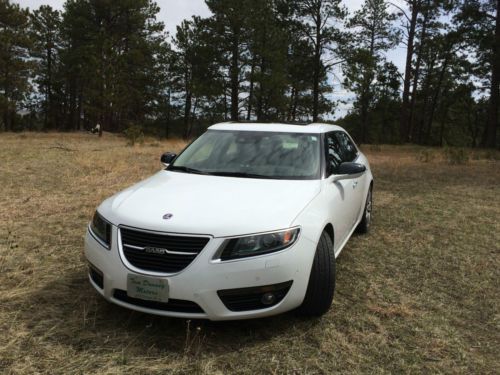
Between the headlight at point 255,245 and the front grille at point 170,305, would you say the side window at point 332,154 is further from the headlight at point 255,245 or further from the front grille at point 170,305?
the front grille at point 170,305

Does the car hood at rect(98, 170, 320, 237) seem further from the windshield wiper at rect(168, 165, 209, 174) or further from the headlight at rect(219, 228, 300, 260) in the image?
the windshield wiper at rect(168, 165, 209, 174)

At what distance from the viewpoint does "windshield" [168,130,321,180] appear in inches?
148

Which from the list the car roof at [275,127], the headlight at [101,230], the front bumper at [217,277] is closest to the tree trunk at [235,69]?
the car roof at [275,127]

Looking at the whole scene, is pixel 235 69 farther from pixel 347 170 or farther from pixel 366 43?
pixel 347 170

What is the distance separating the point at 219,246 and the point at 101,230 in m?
0.97

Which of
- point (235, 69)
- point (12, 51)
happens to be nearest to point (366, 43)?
point (235, 69)

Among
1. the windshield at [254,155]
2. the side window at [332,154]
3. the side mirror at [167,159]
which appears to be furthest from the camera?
the side mirror at [167,159]

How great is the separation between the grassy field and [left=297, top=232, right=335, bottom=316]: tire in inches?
5.2

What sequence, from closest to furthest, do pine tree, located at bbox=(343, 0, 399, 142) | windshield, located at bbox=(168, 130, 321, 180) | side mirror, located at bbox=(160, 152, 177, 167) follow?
1. windshield, located at bbox=(168, 130, 321, 180)
2. side mirror, located at bbox=(160, 152, 177, 167)
3. pine tree, located at bbox=(343, 0, 399, 142)

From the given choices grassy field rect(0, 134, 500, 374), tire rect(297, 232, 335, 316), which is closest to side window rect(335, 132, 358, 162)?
grassy field rect(0, 134, 500, 374)

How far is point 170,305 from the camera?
8.81 ft

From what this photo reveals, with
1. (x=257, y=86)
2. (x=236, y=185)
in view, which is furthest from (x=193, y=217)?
(x=257, y=86)

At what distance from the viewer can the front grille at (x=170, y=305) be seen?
2.65 metres

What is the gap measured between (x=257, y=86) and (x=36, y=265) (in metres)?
26.3
